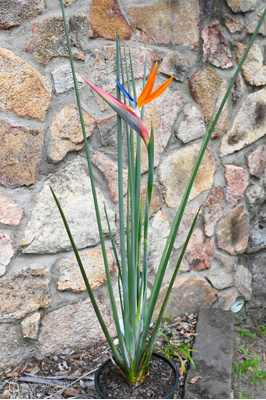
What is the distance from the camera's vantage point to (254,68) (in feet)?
6.01

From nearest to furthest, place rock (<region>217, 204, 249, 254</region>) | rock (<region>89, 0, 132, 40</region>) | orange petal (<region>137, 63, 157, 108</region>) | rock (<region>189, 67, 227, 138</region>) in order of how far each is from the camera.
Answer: orange petal (<region>137, 63, 157, 108</region>) < rock (<region>89, 0, 132, 40</region>) < rock (<region>189, 67, 227, 138</region>) < rock (<region>217, 204, 249, 254</region>)

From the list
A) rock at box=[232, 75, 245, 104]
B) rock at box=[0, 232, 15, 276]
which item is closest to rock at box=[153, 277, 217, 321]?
rock at box=[0, 232, 15, 276]

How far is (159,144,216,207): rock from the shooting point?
164 centimetres

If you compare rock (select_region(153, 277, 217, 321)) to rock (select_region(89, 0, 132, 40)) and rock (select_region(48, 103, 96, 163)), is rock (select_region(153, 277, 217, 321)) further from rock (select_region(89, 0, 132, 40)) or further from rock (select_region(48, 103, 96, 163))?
rock (select_region(89, 0, 132, 40))

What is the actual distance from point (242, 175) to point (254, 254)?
1.53ft

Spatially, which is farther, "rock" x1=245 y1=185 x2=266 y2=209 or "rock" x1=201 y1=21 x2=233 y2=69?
"rock" x1=245 y1=185 x2=266 y2=209

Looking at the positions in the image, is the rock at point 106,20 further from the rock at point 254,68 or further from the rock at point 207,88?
the rock at point 254,68

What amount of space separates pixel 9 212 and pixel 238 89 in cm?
116

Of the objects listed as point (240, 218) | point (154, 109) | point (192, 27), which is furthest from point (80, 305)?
point (192, 27)

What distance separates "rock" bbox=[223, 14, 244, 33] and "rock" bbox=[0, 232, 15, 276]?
1267 millimetres

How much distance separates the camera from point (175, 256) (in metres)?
1.76

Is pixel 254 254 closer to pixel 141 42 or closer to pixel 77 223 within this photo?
pixel 77 223

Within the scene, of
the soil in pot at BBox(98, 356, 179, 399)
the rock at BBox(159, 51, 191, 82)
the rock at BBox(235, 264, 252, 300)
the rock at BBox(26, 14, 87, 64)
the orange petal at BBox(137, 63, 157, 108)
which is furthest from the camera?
the rock at BBox(235, 264, 252, 300)

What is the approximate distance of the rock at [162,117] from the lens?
153cm
